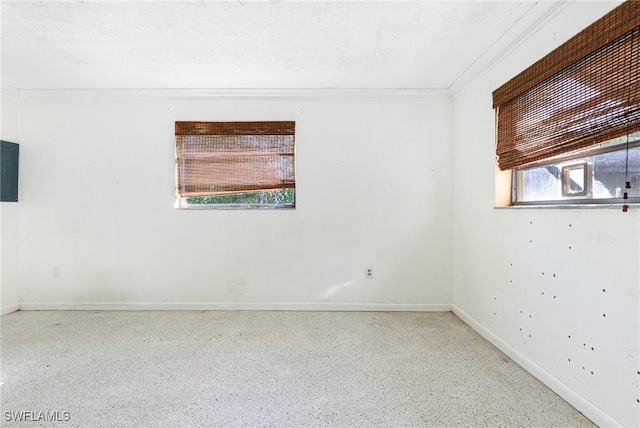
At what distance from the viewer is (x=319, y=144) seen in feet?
10.4

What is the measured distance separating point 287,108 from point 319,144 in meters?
0.52

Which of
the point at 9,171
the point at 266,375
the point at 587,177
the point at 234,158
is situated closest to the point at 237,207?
the point at 234,158

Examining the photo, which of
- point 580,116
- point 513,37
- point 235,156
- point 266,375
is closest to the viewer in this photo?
point 580,116

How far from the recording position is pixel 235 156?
10.4 ft

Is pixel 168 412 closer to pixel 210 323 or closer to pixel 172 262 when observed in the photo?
pixel 210 323

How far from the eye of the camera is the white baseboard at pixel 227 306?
3166mm

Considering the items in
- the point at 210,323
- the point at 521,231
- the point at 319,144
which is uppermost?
the point at 319,144

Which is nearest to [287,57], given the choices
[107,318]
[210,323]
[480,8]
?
[480,8]

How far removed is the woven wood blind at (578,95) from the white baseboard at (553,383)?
1.35m

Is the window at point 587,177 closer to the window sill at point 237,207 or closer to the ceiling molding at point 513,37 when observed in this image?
the ceiling molding at point 513,37

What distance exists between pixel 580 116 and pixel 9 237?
4971 millimetres

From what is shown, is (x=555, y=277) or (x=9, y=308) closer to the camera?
(x=555, y=277)

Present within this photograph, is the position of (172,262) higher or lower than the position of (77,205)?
lower

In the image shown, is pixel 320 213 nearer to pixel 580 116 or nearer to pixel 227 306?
pixel 227 306
